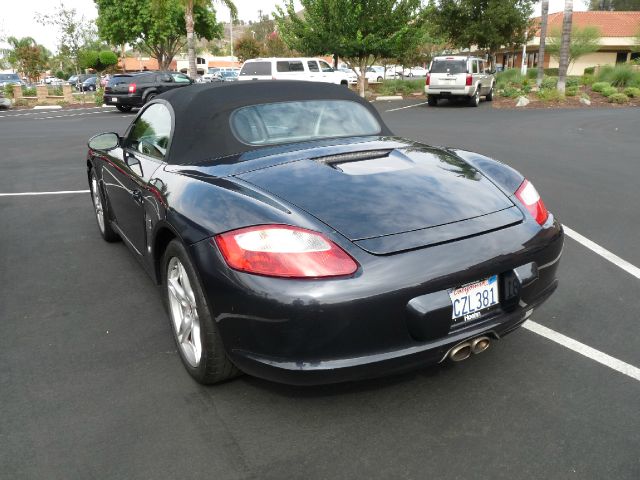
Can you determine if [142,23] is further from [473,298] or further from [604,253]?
[473,298]

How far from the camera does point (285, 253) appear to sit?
7.66 ft

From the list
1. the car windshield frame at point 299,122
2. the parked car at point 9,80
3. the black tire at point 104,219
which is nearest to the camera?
the car windshield frame at point 299,122

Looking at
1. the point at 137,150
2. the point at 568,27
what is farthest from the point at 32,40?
the point at 137,150

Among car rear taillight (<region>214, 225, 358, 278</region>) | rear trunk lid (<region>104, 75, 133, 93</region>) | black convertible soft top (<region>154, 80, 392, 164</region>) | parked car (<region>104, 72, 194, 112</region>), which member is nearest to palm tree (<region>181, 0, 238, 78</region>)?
parked car (<region>104, 72, 194, 112</region>)

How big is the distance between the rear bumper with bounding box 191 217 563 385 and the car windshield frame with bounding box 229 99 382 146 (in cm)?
122

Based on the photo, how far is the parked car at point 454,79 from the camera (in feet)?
72.7

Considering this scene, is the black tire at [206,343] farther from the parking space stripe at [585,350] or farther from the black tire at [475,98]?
the black tire at [475,98]

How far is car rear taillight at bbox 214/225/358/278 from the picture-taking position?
7.54 feet

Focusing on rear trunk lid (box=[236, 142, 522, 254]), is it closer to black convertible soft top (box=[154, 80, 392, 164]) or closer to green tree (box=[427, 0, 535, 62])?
black convertible soft top (box=[154, 80, 392, 164])

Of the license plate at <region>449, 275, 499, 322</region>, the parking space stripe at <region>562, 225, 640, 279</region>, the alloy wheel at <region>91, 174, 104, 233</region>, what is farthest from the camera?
the alloy wheel at <region>91, 174, 104, 233</region>

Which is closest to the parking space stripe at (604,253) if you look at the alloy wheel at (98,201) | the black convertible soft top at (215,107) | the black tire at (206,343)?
the black convertible soft top at (215,107)

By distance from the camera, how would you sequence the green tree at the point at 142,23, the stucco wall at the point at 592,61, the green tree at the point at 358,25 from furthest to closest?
the stucco wall at the point at 592,61
the green tree at the point at 142,23
the green tree at the point at 358,25

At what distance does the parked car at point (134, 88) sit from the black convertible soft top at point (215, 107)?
20.6 meters

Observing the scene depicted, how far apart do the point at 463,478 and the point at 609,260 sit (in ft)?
10.3
